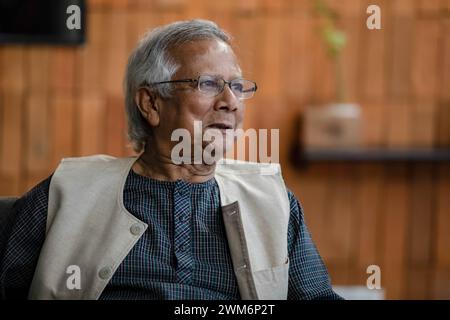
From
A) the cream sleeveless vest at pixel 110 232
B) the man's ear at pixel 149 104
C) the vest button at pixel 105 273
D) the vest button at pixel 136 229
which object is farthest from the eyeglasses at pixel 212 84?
the vest button at pixel 105 273

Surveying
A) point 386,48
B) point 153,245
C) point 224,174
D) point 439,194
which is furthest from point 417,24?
point 153,245

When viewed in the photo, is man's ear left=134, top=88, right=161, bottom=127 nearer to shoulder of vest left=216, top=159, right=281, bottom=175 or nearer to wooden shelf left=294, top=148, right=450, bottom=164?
shoulder of vest left=216, top=159, right=281, bottom=175

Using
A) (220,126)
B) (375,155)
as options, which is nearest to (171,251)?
(220,126)

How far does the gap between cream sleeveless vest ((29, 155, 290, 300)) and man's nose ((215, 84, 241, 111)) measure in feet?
0.59

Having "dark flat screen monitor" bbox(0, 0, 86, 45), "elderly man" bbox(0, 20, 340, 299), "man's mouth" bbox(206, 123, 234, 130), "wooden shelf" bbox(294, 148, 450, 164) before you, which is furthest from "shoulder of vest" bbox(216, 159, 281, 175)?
"wooden shelf" bbox(294, 148, 450, 164)

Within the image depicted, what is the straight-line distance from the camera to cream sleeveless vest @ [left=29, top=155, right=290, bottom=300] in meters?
1.43

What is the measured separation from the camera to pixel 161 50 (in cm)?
155

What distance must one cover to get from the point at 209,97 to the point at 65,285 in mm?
482

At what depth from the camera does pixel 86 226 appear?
147 centimetres

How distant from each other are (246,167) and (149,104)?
26cm

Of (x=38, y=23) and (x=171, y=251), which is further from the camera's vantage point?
(x=38, y=23)

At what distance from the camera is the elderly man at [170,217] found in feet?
4.71

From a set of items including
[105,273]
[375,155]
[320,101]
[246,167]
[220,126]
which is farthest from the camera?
[320,101]

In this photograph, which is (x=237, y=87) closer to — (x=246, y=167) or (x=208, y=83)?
(x=208, y=83)
